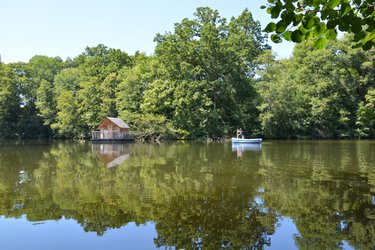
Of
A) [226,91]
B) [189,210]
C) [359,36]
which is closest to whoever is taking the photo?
[359,36]

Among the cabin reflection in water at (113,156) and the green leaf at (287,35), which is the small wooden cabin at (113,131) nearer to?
the cabin reflection in water at (113,156)

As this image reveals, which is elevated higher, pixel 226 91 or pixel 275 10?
pixel 226 91

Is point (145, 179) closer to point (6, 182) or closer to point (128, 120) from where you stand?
point (6, 182)

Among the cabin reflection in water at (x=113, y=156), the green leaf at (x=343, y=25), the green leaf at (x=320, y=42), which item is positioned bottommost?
the cabin reflection in water at (x=113, y=156)

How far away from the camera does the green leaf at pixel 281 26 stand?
2.92m

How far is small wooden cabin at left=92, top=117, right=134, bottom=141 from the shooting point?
45.9 metres

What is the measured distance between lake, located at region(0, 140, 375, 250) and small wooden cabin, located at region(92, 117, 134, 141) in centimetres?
3034

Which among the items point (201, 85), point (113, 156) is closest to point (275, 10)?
point (113, 156)

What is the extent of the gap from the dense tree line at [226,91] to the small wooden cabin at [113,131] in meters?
2.00

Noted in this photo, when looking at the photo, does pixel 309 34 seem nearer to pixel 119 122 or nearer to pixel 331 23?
pixel 331 23

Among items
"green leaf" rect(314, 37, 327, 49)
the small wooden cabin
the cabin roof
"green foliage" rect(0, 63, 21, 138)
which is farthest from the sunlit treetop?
"green foliage" rect(0, 63, 21, 138)

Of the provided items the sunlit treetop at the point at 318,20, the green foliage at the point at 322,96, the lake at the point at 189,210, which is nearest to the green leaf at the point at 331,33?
the sunlit treetop at the point at 318,20

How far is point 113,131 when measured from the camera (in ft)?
154

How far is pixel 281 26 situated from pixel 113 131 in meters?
45.2
